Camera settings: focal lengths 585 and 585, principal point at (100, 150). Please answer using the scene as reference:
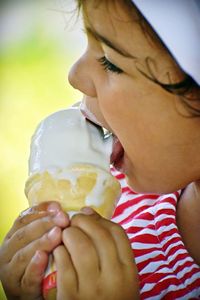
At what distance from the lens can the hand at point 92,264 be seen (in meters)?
1.04

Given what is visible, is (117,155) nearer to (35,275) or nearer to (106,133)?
(106,133)

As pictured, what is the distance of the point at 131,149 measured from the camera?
1195 mm

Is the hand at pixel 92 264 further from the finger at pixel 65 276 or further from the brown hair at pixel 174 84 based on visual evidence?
the brown hair at pixel 174 84

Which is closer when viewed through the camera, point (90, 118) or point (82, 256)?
point (82, 256)

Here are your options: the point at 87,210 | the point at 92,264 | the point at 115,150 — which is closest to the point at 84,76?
the point at 115,150

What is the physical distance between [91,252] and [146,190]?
26 centimetres

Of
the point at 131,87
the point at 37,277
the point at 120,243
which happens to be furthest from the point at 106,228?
the point at 131,87

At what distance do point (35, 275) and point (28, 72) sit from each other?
146 cm

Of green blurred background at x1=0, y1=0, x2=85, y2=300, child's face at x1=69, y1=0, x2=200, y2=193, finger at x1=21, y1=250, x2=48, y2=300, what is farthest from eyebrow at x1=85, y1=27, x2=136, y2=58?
green blurred background at x1=0, y1=0, x2=85, y2=300

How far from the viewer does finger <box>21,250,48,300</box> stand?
105cm

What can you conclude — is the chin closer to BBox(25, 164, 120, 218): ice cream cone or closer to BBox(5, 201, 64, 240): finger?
BBox(25, 164, 120, 218): ice cream cone

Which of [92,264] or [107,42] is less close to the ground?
[107,42]

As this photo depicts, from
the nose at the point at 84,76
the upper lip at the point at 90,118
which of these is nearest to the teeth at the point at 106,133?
the upper lip at the point at 90,118

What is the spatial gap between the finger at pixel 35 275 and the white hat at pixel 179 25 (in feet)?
1.39
